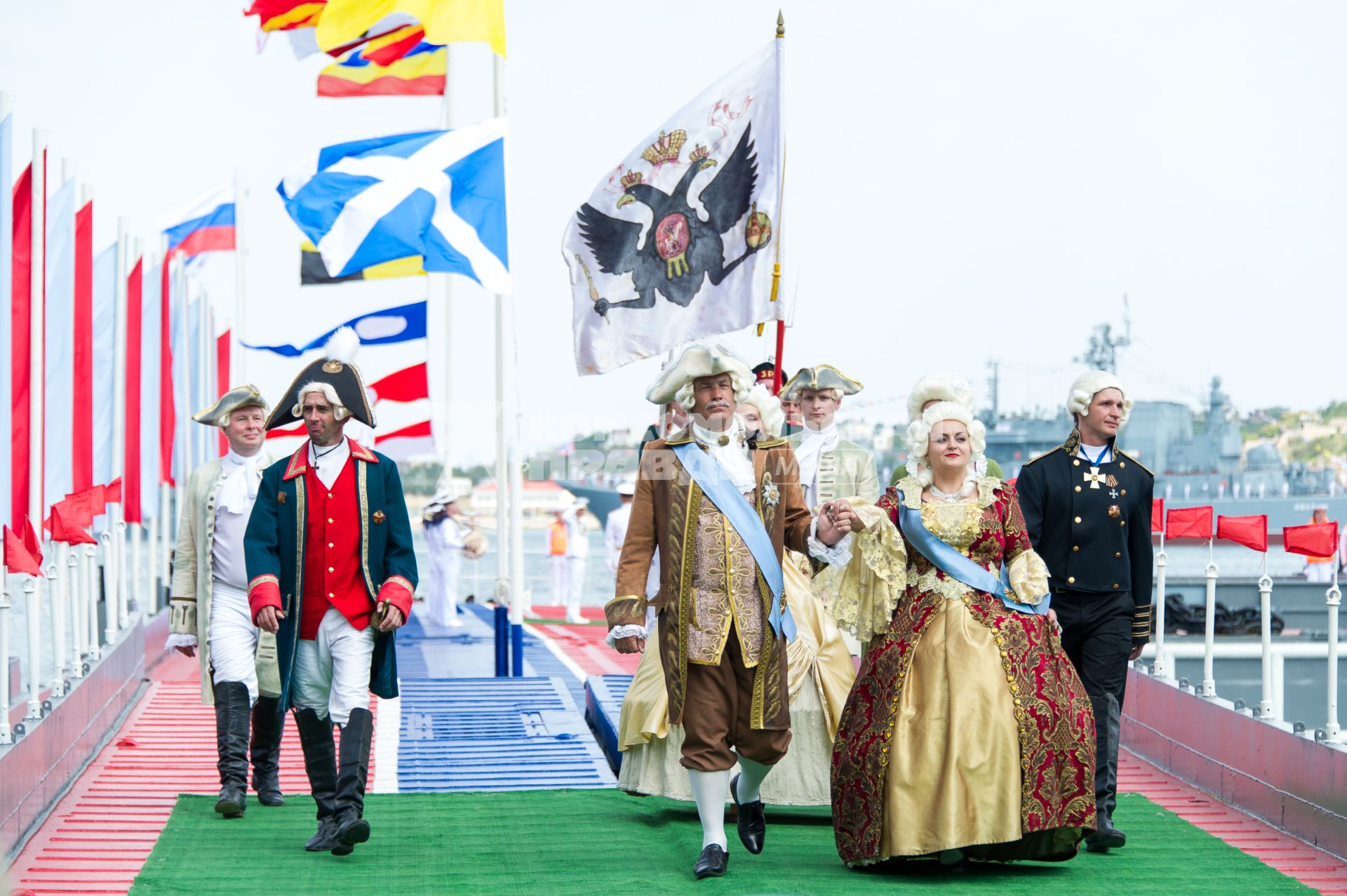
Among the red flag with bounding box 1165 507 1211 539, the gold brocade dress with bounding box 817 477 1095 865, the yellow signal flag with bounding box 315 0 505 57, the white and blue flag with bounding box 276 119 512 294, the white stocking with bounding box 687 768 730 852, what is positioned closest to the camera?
the gold brocade dress with bounding box 817 477 1095 865

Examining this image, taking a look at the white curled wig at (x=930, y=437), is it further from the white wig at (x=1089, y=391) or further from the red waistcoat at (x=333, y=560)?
the red waistcoat at (x=333, y=560)

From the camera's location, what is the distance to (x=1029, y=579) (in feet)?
20.0

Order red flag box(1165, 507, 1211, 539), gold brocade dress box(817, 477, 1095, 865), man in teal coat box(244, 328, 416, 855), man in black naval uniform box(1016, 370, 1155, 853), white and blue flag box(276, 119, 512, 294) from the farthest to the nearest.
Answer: white and blue flag box(276, 119, 512, 294) < red flag box(1165, 507, 1211, 539) < man in black naval uniform box(1016, 370, 1155, 853) < man in teal coat box(244, 328, 416, 855) < gold brocade dress box(817, 477, 1095, 865)

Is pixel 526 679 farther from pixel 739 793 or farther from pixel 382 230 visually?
pixel 739 793

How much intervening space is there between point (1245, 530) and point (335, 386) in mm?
4072

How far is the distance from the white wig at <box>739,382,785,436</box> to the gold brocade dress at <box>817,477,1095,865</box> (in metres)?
0.54

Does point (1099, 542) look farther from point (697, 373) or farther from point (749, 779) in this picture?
point (697, 373)

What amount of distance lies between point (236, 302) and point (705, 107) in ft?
52.1

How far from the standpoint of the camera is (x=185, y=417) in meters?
20.3

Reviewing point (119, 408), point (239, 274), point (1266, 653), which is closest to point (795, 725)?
point (1266, 653)

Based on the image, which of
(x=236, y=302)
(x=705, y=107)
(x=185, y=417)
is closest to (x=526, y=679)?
(x=705, y=107)

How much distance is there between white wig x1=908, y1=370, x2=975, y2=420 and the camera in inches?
248

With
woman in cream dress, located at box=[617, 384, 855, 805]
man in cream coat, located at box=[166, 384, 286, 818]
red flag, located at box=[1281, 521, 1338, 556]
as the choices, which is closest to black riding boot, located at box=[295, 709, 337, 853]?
man in cream coat, located at box=[166, 384, 286, 818]

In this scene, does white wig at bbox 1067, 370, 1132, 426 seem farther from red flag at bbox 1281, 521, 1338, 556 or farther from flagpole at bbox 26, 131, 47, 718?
flagpole at bbox 26, 131, 47, 718
